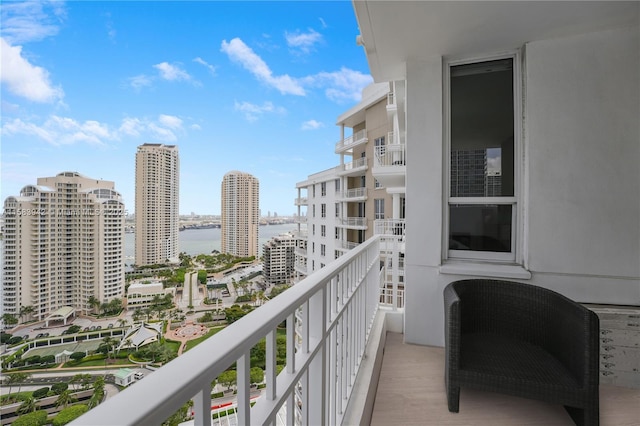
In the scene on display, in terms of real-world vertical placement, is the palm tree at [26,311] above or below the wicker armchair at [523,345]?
above

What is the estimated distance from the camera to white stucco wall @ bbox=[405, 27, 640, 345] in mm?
2180

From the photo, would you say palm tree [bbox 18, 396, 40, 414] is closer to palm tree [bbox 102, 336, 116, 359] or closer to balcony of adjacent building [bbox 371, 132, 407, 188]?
palm tree [bbox 102, 336, 116, 359]

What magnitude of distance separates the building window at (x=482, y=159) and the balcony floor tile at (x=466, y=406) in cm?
107

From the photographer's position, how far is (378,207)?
14.0m

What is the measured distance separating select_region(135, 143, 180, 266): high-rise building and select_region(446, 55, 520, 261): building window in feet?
8.64

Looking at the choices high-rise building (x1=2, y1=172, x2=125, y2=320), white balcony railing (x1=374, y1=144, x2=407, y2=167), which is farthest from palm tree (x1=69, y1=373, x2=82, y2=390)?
white balcony railing (x1=374, y1=144, x2=407, y2=167)

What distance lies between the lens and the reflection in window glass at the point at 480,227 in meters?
2.55

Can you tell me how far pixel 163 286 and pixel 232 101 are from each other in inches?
412

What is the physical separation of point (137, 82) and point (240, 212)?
15.0 ft

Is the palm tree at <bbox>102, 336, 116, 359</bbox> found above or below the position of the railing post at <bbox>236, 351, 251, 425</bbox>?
below

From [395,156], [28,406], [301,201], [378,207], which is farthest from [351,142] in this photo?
[28,406]

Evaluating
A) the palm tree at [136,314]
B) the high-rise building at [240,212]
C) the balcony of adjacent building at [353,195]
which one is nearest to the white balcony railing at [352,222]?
the balcony of adjacent building at [353,195]

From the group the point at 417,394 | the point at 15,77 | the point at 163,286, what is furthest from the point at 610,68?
the point at 15,77

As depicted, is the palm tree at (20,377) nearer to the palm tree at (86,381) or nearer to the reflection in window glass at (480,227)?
the palm tree at (86,381)
